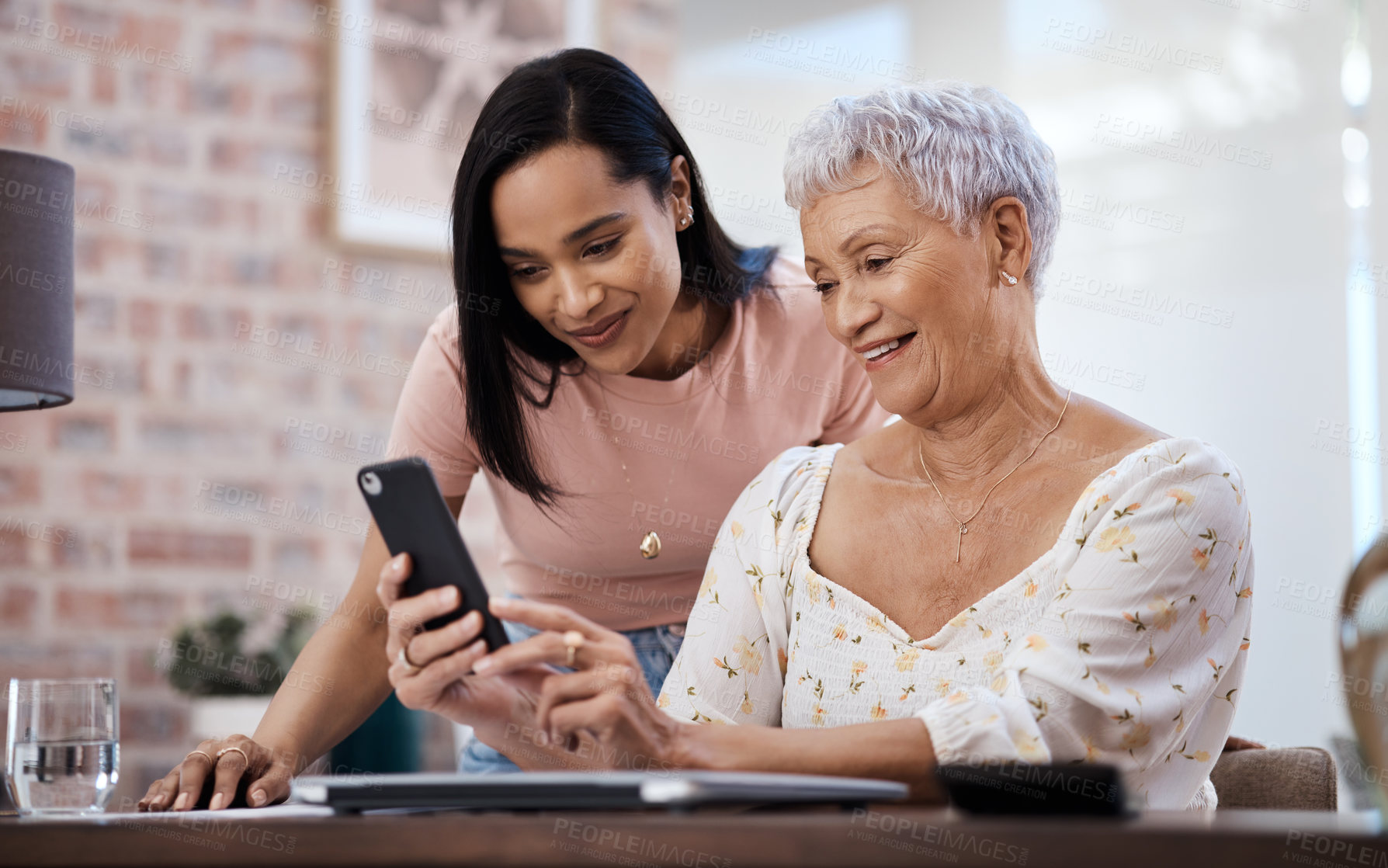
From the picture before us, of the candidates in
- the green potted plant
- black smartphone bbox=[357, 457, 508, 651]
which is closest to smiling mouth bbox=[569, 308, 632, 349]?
black smartphone bbox=[357, 457, 508, 651]

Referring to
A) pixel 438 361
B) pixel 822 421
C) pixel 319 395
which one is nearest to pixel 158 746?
pixel 319 395

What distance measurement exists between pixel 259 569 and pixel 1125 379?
7.38ft

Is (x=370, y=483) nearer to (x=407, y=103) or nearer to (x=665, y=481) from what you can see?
(x=665, y=481)

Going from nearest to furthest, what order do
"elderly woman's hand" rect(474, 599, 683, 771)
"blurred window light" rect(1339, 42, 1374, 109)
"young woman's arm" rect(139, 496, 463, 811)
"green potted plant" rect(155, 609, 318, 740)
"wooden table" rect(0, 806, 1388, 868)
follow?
1. "wooden table" rect(0, 806, 1388, 868)
2. "elderly woman's hand" rect(474, 599, 683, 771)
3. "young woman's arm" rect(139, 496, 463, 811)
4. "green potted plant" rect(155, 609, 318, 740)
5. "blurred window light" rect(1339, 42, 1374, 109)

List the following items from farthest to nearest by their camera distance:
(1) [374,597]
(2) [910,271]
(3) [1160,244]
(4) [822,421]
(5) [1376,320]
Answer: (3) [1160,244] < (5) [1376,320] < (4) [822,421] < (1) [374,597] < (2) [910,271]

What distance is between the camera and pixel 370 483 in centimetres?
110

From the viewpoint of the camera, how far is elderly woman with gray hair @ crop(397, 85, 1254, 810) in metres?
1.25

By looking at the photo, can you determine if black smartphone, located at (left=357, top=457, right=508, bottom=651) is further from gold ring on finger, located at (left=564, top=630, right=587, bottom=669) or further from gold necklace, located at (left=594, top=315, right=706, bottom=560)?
gold necklace, located at (left=594, top=315, right=706, bottom=560)

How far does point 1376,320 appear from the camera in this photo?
3.08 meters

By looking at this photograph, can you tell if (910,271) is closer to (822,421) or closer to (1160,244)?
(822,421)

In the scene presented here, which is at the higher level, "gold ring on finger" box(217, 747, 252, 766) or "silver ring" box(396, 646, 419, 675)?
"silver ring" box(396, 646, 419, 675)

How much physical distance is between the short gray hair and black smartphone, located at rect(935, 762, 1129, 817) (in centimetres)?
→ 82

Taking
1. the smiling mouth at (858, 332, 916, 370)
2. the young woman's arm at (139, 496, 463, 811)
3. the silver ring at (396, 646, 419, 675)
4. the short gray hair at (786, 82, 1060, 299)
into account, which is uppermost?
the short gray hair at (786, 82, 1060, 299)

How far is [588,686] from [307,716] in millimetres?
653
